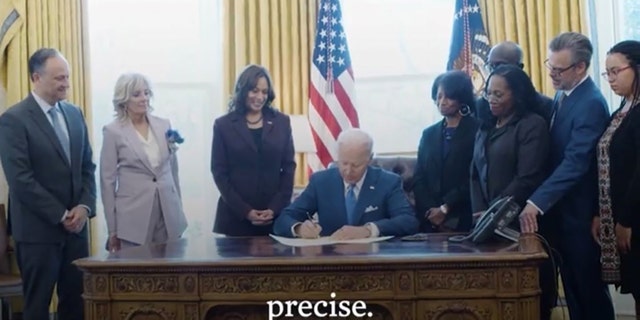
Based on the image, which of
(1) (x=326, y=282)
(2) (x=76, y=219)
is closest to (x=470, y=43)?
(2) (x=76, y=219)

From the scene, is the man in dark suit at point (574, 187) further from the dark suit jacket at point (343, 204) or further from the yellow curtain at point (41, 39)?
the yellow curtain at point (41, 39)

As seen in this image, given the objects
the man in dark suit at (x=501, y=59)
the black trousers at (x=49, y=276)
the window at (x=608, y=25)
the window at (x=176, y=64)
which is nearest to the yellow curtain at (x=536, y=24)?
the window at (x=608, y=25)

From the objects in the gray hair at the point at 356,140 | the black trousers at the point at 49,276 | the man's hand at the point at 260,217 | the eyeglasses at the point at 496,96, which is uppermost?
the eyeglasses at the point at 496,96

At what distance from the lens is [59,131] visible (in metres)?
4.07

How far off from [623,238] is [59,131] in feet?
8.93

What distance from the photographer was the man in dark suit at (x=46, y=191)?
3.90 m

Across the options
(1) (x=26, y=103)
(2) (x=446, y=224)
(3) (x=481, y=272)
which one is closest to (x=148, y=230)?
(1) (x=26, y=103)

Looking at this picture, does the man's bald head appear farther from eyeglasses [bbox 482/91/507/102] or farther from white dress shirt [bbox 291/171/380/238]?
white dress shirt [bbox 291/171/380/238]

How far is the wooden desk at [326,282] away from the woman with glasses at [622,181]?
55 cm

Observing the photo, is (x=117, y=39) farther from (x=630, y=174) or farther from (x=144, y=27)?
(x=630, y=174)

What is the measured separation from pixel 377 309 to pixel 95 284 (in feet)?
3.35

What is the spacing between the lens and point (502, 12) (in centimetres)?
527

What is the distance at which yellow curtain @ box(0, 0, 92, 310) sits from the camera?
5246mm

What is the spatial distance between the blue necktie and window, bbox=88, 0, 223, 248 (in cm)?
227
